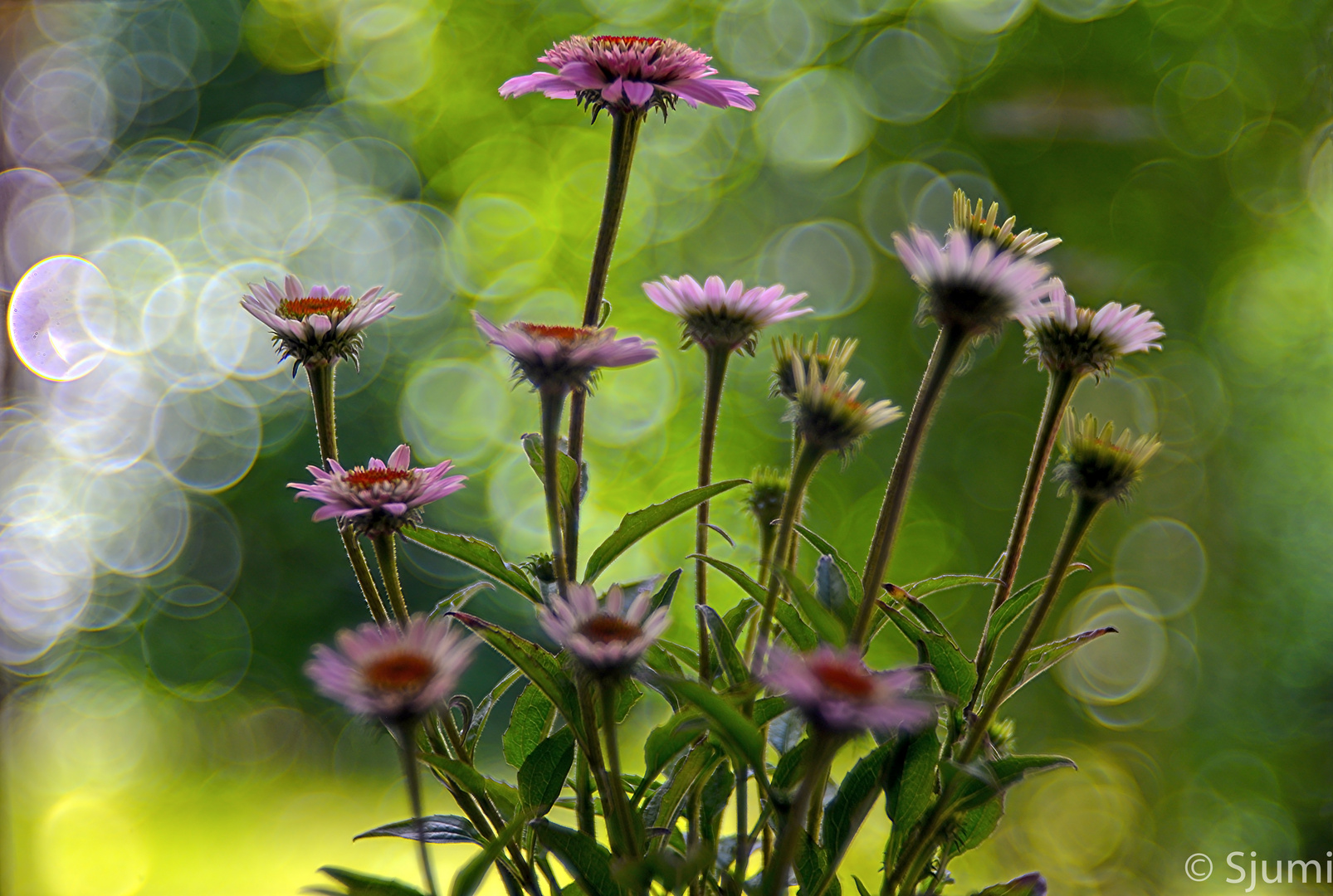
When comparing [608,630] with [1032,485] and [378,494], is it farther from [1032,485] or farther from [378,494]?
[1032,485]

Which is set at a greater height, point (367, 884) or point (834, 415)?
point (834, 415)

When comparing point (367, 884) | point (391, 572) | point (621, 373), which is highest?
point (621, 373)

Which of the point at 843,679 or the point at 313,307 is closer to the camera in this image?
the point at 843,679

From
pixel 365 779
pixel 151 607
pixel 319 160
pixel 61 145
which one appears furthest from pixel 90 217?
pixel 365 779

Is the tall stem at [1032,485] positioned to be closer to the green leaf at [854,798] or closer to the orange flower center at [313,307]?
the green leaf at [854,798]

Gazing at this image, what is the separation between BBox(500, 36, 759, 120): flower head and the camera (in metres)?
0.37

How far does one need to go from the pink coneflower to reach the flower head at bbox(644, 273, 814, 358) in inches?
2.8

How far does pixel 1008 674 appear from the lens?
34cm

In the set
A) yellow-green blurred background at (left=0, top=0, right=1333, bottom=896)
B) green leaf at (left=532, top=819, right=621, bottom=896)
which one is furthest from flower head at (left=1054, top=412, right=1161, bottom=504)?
yellow-green blurred background at (left=0, top=0, right=1333, bottom=896)

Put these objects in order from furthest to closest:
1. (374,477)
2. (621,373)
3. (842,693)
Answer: (621,373) < (374,477) < (842,693)

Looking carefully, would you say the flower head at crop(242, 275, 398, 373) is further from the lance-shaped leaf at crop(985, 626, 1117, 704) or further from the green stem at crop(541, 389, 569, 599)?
the lance-shaped leaf at crop(985, 626, 1117, 704)

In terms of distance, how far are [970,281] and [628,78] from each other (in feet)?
0.56

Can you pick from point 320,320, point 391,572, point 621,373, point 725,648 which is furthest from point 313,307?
point 621,373

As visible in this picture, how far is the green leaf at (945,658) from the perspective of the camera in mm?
345
